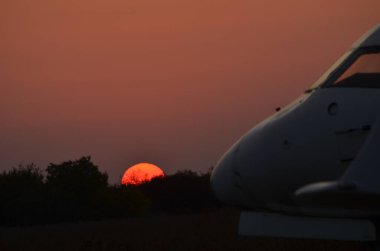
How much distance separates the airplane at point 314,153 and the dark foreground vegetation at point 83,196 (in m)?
29.9

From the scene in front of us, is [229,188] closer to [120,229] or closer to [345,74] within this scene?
[345,74]

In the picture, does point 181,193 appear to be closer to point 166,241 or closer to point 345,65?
point 166,241

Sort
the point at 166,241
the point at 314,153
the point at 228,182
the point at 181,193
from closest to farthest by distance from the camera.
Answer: the point at 314,153
the point at 228,182
the point at 166,241
the point at 181,193

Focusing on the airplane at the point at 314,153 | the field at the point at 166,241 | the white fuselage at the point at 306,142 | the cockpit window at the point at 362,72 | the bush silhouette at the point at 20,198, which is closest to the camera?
the airplane at the point at 314,153

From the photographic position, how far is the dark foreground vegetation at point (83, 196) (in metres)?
41.3

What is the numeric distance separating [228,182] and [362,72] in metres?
1.73

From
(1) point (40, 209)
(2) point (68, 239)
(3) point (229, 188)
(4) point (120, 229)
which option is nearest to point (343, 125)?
(3) point (229, 188)

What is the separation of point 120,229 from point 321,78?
11.5 m

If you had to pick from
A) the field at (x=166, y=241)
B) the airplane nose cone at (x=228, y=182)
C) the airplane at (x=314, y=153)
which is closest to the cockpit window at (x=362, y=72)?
the airplane at (x=314, y=153)

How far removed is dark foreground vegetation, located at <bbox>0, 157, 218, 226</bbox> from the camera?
41.3 meters

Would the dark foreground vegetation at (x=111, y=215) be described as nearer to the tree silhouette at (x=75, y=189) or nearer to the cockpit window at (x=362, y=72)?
Result: the tree silhouette at (x=75, y=189)

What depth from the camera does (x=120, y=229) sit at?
2189 centimetres

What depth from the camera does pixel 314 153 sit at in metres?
9.91

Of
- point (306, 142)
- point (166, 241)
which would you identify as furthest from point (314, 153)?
point (166, 241)
